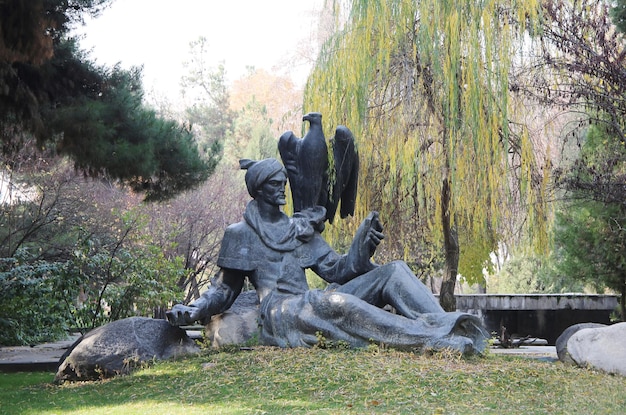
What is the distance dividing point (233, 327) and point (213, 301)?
0.35m

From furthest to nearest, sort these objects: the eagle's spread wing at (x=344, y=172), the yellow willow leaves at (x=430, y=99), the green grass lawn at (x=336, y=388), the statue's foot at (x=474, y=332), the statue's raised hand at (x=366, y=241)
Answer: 1. the yellow willow leaves at (x=430, y=99)
2. the eagle's spread wing at (x=344, y=172)
3. the statue's raised hand at (x=366, y=241)
4. the statue's foot at (x=474, y=332)
5. the green grass lawn at (x=336, y=388)

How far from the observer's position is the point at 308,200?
26.0 feet

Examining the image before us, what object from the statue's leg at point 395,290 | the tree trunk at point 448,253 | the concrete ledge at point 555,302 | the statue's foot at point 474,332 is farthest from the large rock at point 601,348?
the concrete ledge at point 555,302

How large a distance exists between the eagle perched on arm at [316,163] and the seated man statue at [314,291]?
21cm

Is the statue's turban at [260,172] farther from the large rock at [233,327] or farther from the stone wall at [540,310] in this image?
the stone wall at [540,310]

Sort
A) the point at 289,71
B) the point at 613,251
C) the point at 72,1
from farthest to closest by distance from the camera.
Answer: the point at 289,71 → the point at 613,251 → the point at 72,1

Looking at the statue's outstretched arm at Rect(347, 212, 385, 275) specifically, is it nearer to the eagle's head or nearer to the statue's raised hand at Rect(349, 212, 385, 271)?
the statue's raised hand at Rect(349, 212, 385, 271)

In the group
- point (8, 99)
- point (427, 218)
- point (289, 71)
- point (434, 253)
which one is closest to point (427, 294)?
point (8, 99)

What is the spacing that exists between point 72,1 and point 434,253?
11209 mm

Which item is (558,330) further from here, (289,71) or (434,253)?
(289,71)

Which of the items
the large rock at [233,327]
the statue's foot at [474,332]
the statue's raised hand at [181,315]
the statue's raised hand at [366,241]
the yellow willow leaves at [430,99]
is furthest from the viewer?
the yellow willow leaves at [430,99]

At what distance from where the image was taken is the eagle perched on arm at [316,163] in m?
7.86

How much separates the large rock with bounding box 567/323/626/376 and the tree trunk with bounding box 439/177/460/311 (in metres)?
4.09

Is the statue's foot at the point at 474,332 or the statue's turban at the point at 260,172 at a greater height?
the statue's turban at the point at 260,172
